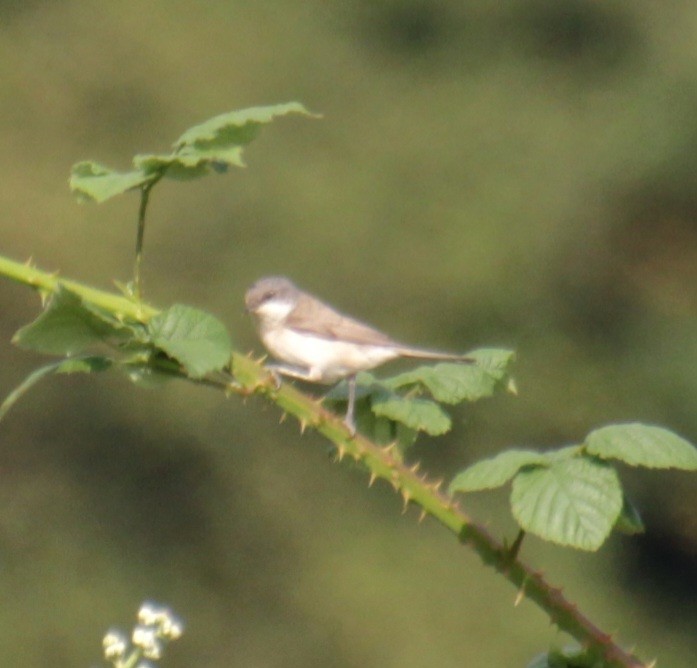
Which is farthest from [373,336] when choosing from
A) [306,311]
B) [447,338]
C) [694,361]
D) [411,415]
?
[694,361]

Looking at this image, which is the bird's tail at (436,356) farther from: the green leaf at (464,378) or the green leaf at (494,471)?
the green leaf at (494,471)

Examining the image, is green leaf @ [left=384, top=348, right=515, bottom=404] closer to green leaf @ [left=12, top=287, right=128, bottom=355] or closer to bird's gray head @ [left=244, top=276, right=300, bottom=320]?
green leaf @ [left=12, top=287, right=128, bottom=355]

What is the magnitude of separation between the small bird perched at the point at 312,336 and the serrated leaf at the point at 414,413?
1.11 m

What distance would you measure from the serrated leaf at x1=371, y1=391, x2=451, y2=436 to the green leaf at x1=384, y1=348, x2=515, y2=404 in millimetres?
20

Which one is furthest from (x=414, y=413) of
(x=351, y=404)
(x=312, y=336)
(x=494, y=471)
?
(x=312, y=336)

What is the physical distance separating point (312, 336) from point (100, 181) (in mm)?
1548

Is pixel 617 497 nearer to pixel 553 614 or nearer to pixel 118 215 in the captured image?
pixel 553 614

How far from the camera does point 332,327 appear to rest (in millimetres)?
3375

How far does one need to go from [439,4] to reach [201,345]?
29.3 feet

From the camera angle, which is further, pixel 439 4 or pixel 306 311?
pixel 439 4

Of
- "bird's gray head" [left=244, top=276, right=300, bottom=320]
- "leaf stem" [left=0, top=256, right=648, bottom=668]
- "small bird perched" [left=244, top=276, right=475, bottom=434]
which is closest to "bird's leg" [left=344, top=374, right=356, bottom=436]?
"leaf stem" [left=0, top=256, right=648, bottom=668]

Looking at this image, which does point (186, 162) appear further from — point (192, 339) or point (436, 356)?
point (436, 356)

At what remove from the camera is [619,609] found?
906cm

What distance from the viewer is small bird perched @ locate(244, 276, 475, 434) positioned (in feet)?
10.5
